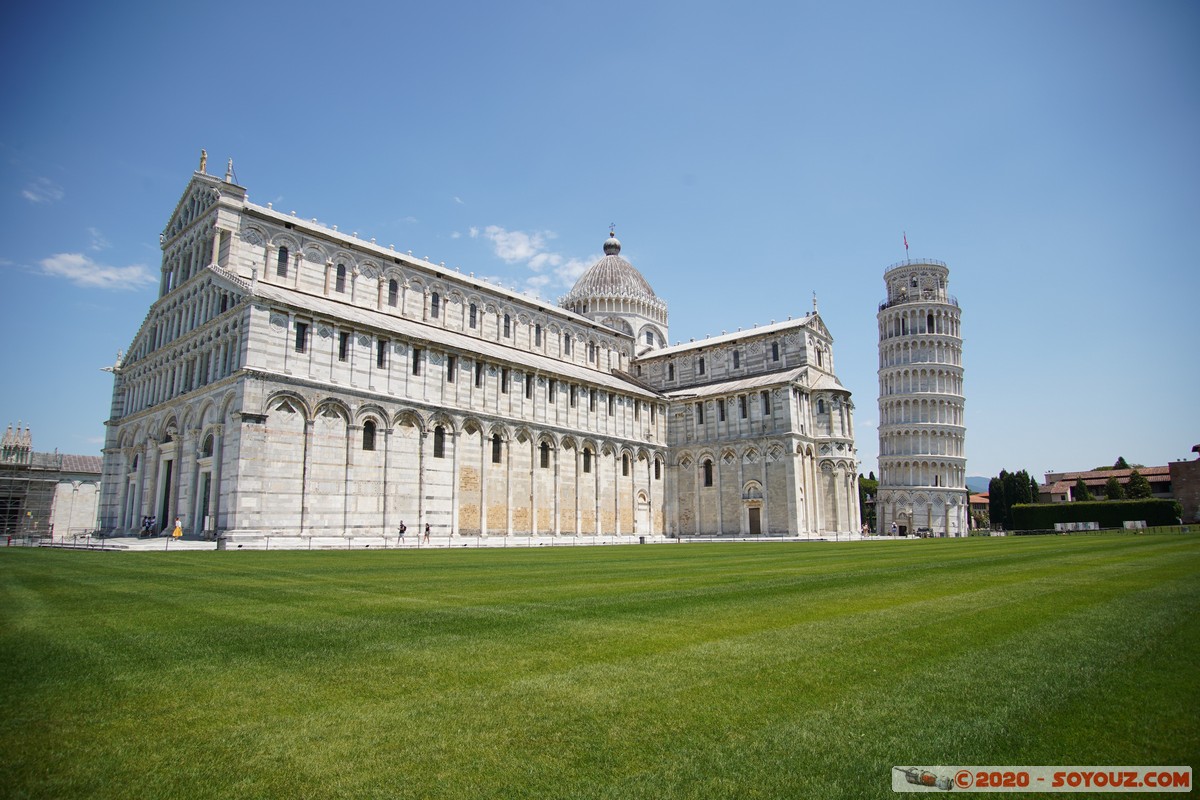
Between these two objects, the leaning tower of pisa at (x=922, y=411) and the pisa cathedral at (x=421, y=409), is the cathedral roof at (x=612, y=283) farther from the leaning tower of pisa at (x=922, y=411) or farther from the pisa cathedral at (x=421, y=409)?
the leaning tower of pisa at (x=922, y=411)

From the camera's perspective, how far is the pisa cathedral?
117ft

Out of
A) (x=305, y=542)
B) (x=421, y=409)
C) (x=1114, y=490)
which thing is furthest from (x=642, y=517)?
(x=1114, y=490)

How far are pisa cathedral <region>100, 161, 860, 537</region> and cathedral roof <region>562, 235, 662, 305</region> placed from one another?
836 cm

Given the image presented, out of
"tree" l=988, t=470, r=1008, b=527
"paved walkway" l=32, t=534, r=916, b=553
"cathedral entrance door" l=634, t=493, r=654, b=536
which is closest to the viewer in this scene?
"paved walkway" l=32, t=534, r=916, b=553

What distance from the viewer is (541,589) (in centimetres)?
1292

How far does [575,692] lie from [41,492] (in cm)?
6762

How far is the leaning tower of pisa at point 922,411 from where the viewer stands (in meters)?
83.4

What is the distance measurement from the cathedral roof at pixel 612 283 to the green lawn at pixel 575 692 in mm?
64705

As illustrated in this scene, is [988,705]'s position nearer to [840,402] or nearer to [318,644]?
[318,644]

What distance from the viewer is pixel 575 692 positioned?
5.86 m

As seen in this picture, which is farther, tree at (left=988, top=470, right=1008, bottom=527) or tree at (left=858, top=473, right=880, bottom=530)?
tree at (left=858, top=473, right=880, bottom=530)
